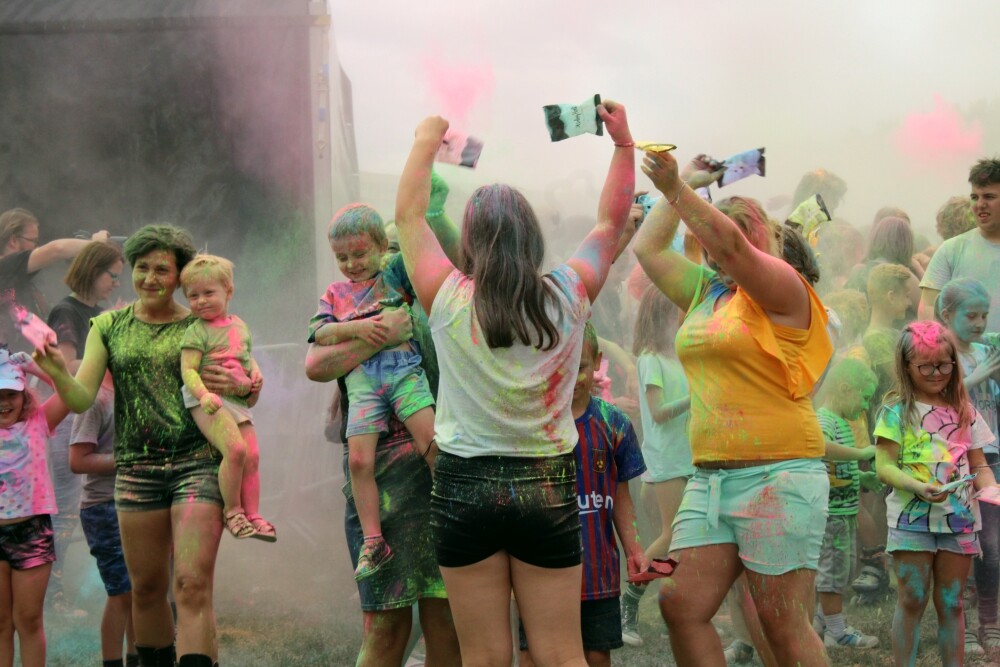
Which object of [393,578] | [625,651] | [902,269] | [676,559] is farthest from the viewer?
[902,269]

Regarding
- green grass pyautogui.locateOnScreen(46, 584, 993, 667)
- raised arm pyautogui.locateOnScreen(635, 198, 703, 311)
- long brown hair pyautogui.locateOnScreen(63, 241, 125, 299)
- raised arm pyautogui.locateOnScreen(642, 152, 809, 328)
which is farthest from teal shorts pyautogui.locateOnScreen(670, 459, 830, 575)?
long brown hair pyautogui.locateOnScreen(63, 241, 125, 299)

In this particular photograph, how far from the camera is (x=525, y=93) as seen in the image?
19.8 feet

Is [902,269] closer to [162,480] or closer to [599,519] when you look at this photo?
[599,519]

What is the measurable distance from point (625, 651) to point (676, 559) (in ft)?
5.24

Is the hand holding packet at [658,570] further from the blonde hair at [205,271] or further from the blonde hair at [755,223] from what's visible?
the blonde hair at [205,271]

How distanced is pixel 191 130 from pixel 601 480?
3980 millimetres

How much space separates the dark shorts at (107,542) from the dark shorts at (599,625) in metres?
1.83

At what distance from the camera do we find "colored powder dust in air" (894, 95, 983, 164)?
6.72m

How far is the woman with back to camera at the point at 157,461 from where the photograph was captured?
340cm

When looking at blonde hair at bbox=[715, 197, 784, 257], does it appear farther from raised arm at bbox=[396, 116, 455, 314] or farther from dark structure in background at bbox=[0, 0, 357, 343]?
dark structure in background at bbox=[0, 0, 357, 343]

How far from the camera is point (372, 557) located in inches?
122

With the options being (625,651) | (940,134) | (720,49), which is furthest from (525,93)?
(625,651)

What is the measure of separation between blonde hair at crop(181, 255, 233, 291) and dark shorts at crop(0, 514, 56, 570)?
958 millimetres

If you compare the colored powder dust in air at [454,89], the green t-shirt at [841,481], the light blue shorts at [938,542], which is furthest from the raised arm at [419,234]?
the green t-shirt at [841,481]
